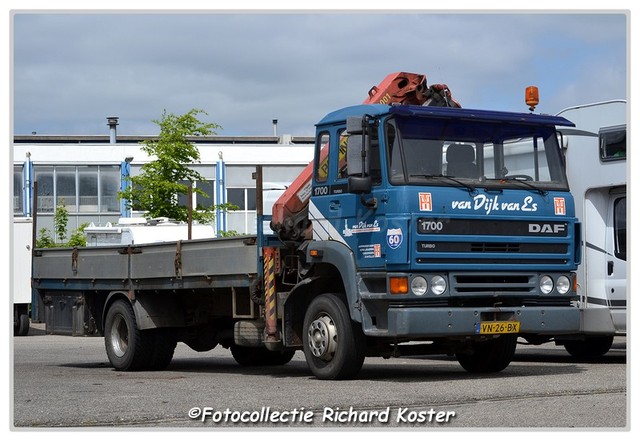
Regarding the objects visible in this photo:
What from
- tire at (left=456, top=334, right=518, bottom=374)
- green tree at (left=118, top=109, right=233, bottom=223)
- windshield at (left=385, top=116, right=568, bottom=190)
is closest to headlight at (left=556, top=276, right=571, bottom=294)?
tire at (left=456, top=334, right=518, bottom=374)

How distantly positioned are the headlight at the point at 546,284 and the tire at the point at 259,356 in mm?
4934

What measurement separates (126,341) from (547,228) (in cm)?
668

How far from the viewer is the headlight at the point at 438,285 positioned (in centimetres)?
1259

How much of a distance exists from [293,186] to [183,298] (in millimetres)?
3062

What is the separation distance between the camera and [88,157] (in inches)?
2184

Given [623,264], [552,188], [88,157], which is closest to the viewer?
[552,188]

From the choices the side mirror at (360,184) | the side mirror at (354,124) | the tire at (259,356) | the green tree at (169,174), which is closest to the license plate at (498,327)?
the side mirror at (360,184)

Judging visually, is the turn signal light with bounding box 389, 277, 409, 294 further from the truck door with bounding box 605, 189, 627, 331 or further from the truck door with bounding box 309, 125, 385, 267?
the truck door with bounding box 605, 189, 627, 331

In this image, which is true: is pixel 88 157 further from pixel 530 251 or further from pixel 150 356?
pixel 530 251

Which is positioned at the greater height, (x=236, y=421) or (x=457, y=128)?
(x=457, y=128)

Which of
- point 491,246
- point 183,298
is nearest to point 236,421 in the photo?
→ point 491,246

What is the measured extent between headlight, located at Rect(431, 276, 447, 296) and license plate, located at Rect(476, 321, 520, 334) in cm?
55

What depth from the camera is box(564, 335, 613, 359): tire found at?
17453 millimetres

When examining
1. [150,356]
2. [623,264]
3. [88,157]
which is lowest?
[150,356]
